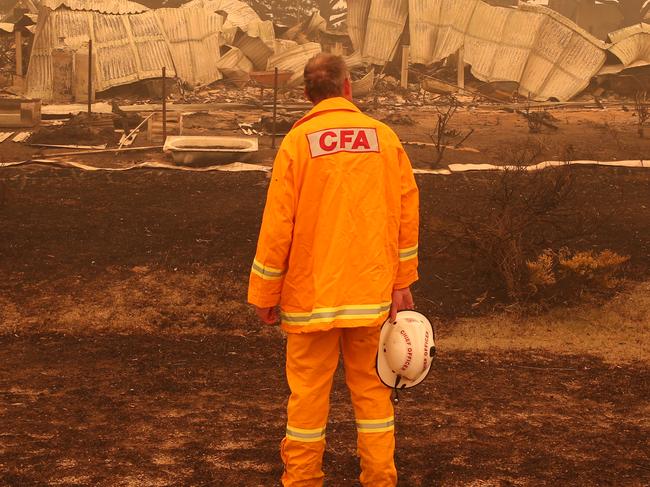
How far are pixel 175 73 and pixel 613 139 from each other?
11.5m

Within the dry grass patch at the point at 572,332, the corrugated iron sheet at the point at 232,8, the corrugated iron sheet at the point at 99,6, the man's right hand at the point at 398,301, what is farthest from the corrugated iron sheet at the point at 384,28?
the man's right hand at the point at 398,301

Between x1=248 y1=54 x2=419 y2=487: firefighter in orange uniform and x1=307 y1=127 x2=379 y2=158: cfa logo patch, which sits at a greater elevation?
x1=307 y1=127 x2=379 y2=158: cfa logo patch

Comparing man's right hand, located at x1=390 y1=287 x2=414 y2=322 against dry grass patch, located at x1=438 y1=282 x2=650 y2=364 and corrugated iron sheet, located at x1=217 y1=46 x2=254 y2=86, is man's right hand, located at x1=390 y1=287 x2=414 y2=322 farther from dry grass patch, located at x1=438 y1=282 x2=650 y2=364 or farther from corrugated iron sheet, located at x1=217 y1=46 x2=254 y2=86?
corrugated iron sheet, located at x1=217 y1=46 x2=254 y2=86

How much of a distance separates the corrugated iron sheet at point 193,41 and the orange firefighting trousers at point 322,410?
20486 mm

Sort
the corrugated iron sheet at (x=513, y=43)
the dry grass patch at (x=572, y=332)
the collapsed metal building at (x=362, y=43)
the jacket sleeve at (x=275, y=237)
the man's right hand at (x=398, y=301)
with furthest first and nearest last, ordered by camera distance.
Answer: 1. the corrugated iron sheet at (x=513, y=43)
2. the collapsed metal building at (x=362, y=43)
3. the dry grass patch at (x=572, y=332)
4. the man's right hand at (x=398, y=301)
5. the jacket sleeve at (x=275, y=237)

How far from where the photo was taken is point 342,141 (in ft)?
12.4

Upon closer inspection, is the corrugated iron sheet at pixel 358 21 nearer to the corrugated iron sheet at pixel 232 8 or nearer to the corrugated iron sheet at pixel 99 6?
the corrugated iron sheet at pixel 232 8

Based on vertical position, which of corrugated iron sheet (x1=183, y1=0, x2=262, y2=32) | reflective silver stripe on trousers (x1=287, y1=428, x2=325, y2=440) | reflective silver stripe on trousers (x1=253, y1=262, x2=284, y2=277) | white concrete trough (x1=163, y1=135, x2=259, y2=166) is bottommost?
corrugated iron sheet (x1=183, y1=0, x2=262, y2=32)


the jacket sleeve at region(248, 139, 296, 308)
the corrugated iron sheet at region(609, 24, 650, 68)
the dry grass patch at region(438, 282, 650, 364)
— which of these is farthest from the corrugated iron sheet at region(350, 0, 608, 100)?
the jacket sleeve at region(248, 139, 296, 308)

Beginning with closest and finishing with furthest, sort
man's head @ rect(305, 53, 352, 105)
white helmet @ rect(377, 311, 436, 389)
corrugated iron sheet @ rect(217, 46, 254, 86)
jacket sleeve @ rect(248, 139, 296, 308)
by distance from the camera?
jacket sleeve @ rect(248, 139, 296, 308) < man's head @ rect(305, 53, 352, 105) < white helmet @ rect(377, 311, 436, 389) < corrugated iron sheet @ rect(217, 46, 254, 86)

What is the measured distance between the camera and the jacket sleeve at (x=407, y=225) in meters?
3.96

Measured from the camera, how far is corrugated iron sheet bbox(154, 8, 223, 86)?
23469 millimetres

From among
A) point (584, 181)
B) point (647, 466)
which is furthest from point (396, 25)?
point (647, 466)

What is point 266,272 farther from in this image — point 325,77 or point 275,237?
point 325,77
